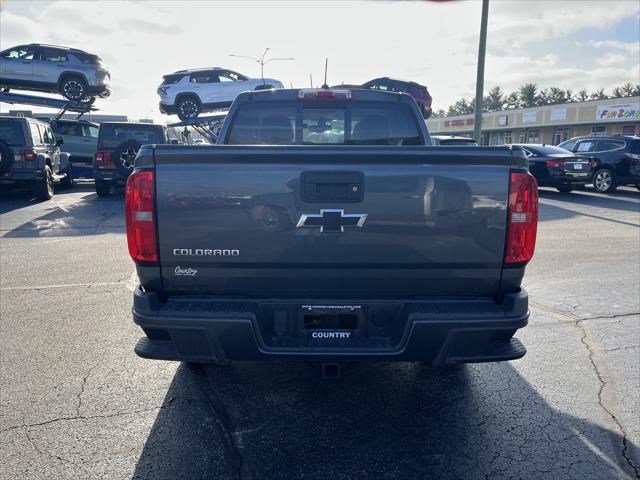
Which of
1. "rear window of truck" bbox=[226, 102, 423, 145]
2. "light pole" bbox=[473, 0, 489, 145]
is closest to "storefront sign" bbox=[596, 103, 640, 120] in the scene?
"light pole" bbox=[473, 0, 489, 145]

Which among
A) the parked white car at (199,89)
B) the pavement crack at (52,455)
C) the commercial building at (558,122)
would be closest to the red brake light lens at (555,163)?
the parked white car at (199,89)

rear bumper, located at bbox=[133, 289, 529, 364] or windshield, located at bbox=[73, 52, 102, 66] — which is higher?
windshield, located at bbox=[73, 52, 102, 66]

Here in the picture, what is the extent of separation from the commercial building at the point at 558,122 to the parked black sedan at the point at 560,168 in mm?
20630

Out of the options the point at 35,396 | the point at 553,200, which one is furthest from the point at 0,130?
the point at 553,200

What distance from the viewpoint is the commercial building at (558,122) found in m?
37.5

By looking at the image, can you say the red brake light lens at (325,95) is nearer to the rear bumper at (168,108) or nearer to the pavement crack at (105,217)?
the pavement crack at (105,217)

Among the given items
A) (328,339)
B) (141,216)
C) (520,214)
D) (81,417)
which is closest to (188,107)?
(81,417)

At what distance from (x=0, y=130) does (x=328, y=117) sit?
10841 mm

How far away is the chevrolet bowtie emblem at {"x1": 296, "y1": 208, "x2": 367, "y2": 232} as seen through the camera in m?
2.43

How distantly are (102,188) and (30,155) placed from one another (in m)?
2.27

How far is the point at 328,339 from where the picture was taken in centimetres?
254

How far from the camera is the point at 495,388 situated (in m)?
3.36

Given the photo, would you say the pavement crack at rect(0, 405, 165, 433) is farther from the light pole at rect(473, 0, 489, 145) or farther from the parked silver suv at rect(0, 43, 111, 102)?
the parked silver suv at rect(0, 43, 111, 102)

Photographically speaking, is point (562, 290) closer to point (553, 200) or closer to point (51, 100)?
point (553, 200)
